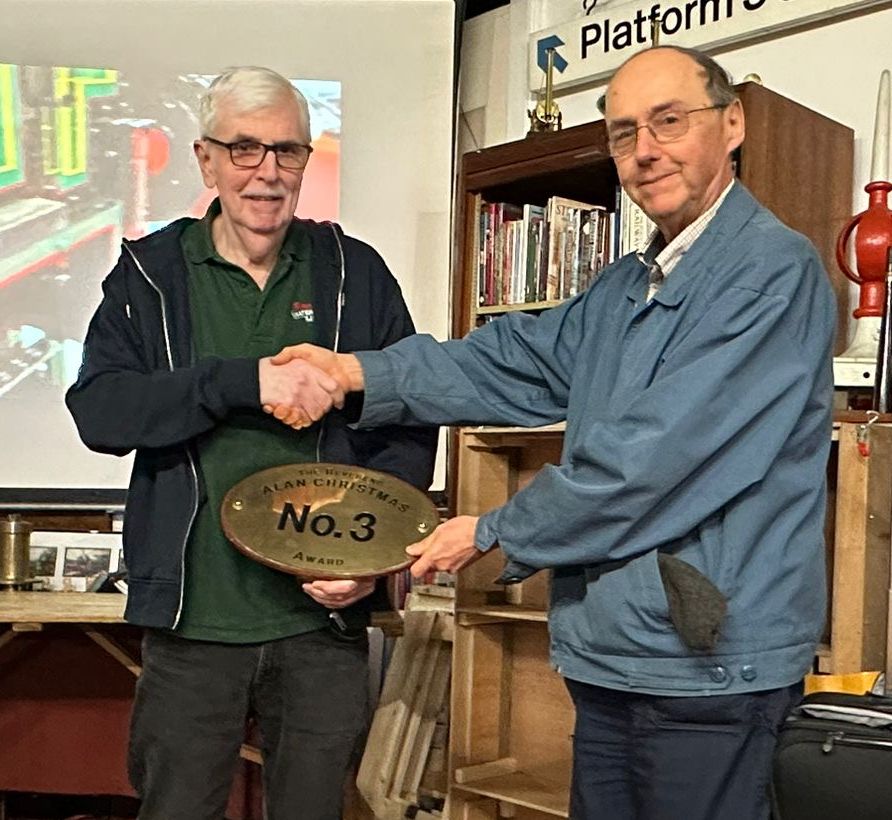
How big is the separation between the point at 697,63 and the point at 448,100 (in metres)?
1.64

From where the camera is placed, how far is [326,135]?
3.06 meters

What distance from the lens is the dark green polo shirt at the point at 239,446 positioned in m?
1.63

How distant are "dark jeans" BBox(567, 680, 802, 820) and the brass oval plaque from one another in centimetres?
41

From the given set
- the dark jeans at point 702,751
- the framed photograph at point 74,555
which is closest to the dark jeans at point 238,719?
the dark jeans at point 702,751

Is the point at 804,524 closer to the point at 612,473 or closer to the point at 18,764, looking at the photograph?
the point at 612,473

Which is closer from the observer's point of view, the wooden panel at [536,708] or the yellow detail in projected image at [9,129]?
the wooden panel at [536,708]

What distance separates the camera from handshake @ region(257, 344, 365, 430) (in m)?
1.59

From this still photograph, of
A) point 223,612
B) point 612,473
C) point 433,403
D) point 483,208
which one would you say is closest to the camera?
point 612,473

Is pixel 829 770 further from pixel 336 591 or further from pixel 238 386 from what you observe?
pixel 238 386

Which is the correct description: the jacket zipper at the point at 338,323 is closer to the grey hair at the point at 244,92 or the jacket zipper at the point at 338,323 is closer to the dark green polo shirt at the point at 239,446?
the dark green polo shirt at the point at 239,446

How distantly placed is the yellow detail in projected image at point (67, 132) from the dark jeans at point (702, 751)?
2.22 metres

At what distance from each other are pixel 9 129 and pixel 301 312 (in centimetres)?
170

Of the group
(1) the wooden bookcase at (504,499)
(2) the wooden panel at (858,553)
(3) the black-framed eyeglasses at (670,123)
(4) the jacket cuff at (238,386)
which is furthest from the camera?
(1) the wooden bookcase at (504,499)

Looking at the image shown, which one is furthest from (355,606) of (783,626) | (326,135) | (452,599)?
(326,135)
